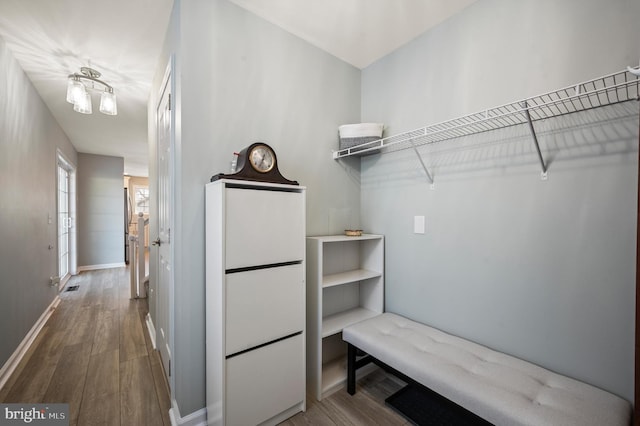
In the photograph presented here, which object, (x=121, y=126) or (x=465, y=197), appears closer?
(x=465, y=197)

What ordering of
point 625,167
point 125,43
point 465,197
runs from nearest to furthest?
point 625,167 < point 465,197 < point 125,43

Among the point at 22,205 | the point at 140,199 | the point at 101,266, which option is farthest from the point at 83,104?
the point at 140,199

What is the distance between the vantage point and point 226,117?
5.39 ft

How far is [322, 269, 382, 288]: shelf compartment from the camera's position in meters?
1.87

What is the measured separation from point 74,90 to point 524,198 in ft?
10.8

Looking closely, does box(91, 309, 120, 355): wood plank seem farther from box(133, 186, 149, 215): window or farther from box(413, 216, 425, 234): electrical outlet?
box(133, 186, 149, 215): window

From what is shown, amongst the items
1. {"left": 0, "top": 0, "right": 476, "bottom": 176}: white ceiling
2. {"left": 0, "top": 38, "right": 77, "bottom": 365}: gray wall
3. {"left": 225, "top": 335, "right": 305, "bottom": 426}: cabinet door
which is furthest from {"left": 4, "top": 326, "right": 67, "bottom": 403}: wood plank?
{"left": 0, "top": 0, "right": 476, "bottom": 176}: white ceiling

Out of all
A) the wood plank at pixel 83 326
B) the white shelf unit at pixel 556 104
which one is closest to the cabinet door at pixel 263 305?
the white shelf unit at pixel 556 104

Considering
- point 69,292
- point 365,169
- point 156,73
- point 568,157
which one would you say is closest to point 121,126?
point 156,73

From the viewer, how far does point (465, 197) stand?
1.67m

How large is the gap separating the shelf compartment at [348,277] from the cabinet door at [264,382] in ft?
1.42

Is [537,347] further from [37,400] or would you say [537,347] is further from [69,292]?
[69,292]

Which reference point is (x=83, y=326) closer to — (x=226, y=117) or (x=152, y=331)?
(x=152, y=331)

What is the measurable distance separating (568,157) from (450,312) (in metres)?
1.10
